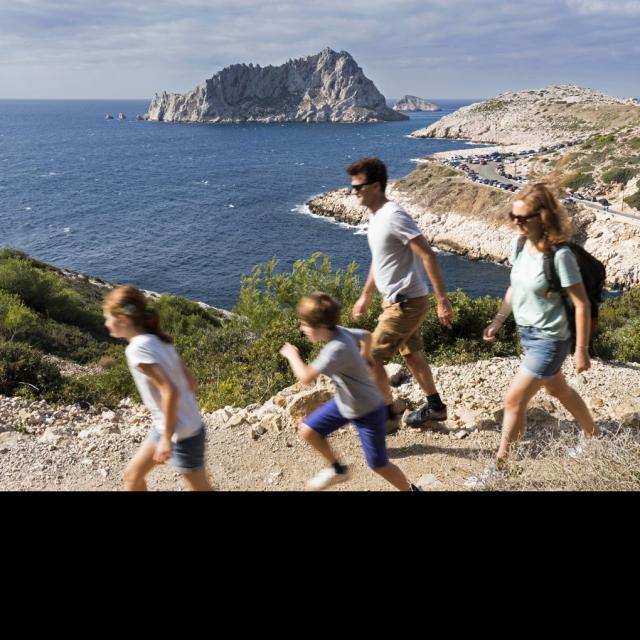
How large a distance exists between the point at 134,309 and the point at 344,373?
129 centimetres

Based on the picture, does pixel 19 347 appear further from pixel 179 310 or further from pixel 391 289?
pixel 179 310

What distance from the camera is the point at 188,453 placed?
3410 millimetres

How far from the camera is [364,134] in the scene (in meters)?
143

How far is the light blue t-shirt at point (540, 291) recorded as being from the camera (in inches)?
143

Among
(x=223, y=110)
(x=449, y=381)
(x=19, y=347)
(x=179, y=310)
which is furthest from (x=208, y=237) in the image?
(x=223, y=110)

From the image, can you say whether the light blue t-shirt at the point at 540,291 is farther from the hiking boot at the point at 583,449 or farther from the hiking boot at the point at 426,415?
the hiking boot at the point at 426,415

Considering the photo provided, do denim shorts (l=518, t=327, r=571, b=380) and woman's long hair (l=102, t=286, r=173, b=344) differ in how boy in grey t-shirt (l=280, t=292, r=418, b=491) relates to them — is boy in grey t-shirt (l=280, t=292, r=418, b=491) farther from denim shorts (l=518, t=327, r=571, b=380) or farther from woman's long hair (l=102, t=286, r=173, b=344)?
denim shorts (l=518, t=327, r=571, b=380)

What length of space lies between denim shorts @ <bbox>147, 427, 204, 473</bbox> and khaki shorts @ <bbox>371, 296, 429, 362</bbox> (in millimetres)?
1618

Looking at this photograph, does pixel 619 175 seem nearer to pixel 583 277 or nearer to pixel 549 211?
pixel 583 277

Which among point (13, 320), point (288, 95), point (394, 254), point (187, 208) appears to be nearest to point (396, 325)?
point (394, 254)

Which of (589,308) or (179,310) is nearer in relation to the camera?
(589,308)

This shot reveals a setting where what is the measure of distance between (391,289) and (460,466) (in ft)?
5.71
